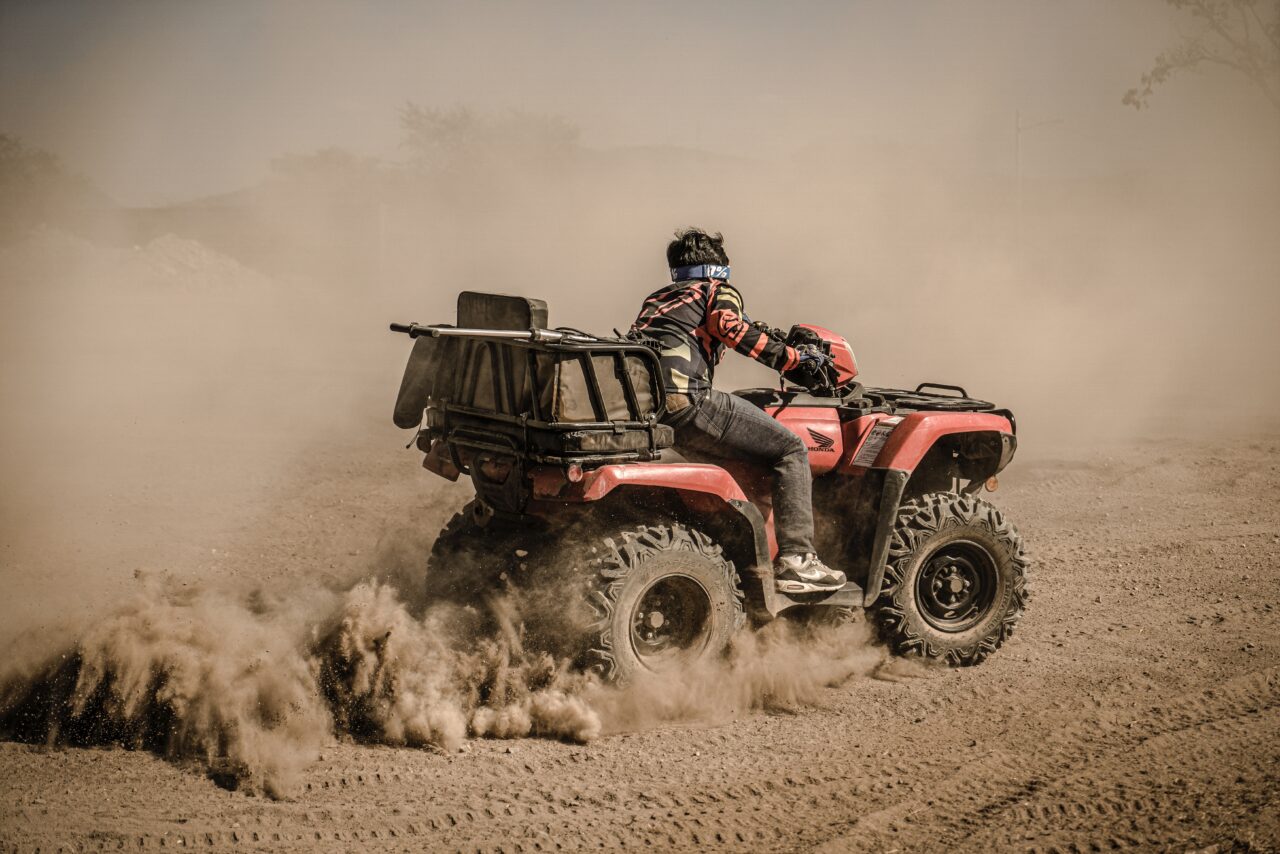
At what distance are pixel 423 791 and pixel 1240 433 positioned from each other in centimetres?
1212

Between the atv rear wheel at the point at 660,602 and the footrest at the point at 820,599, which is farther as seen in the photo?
the footrest at the point at 820,599

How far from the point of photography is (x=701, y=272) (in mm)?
5492

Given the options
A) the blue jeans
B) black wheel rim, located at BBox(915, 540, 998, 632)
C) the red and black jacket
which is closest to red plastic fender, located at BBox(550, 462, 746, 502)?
the blue jeans

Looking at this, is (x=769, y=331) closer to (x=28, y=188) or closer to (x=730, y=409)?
(x=730, y=409)

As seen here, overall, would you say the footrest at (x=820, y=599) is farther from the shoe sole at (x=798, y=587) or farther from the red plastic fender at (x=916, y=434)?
the red plastic fender at (x=916, y=434)

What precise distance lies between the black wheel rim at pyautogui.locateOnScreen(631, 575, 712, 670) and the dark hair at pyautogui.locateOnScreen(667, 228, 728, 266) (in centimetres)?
156

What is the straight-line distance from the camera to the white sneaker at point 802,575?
5.34 metres

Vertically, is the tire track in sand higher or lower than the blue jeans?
lower

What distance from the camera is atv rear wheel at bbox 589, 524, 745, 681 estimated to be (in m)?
4.82

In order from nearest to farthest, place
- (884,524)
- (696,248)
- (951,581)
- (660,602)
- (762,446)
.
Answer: (660,602) → (762,446) → (696,248) → (884,524) → (951,581)

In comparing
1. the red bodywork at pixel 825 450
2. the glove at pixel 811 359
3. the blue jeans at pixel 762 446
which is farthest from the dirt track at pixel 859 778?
the glove at pixel 811 359

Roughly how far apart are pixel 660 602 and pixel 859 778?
4.02 ft

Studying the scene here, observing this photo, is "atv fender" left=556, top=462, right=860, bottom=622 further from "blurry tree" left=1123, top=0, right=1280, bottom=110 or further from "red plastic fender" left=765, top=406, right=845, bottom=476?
"blurry tree" left=1123, top=0, right=1280, bottom=110

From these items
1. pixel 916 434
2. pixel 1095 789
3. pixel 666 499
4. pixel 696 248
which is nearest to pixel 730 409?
pixel 666 499
